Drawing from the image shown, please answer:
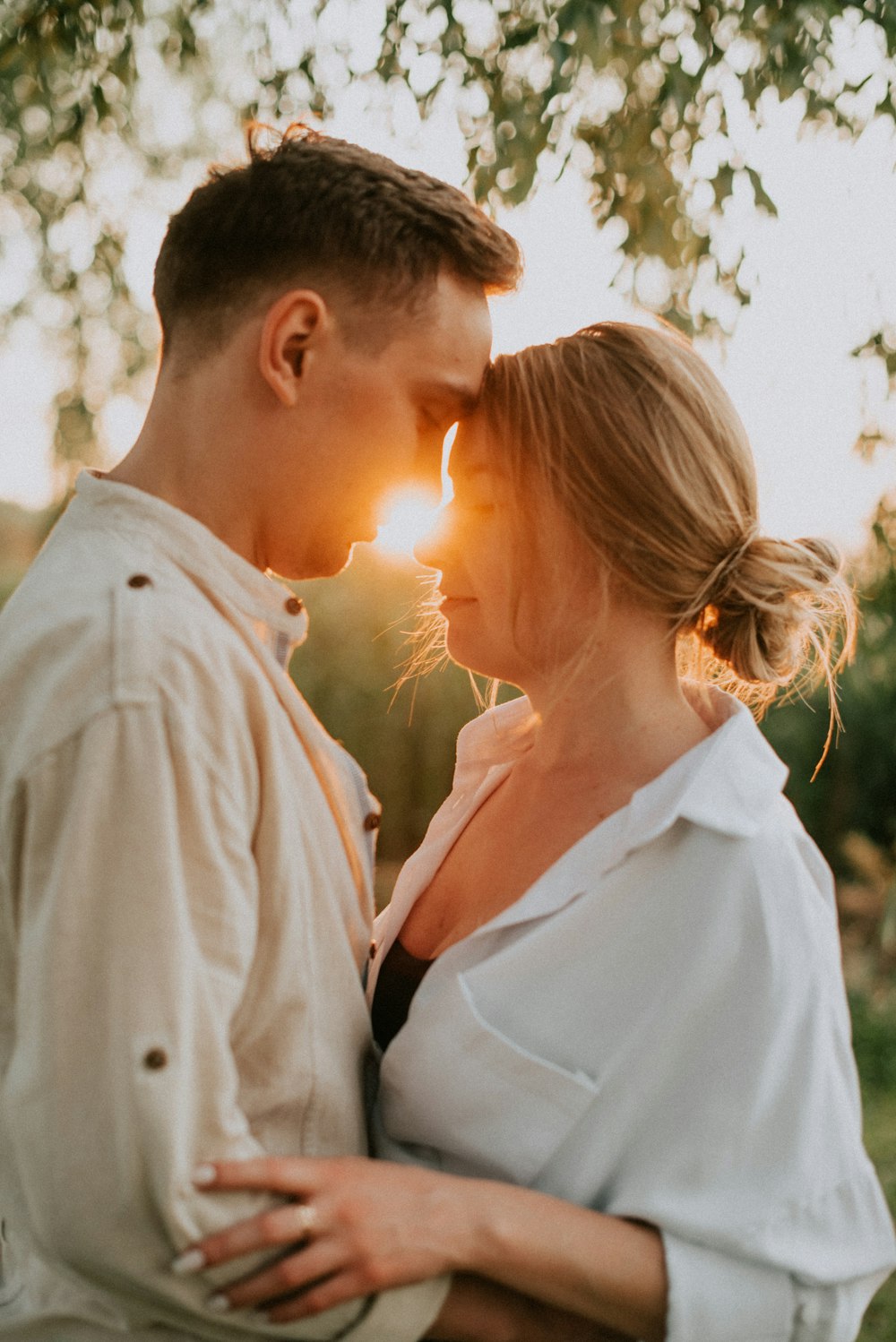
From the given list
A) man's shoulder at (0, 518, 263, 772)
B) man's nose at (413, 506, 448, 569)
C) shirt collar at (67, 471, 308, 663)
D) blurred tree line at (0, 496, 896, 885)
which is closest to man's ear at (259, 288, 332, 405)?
shirt collar at (67, 471, 308, 663)

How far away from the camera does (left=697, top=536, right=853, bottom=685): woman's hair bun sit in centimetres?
193

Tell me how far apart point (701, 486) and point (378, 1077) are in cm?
94

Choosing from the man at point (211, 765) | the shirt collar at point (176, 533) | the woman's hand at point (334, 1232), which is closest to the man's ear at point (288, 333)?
the man at point (211, 765)

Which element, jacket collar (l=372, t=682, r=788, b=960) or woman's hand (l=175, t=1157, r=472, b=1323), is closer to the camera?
woman's hand (l=175, t=1157, r=472, b=1323)

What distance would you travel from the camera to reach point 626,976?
1617 millimetres

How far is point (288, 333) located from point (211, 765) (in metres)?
0.61

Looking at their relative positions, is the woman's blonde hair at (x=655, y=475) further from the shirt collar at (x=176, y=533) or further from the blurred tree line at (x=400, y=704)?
the blurred tree line at (x=400, y=704)

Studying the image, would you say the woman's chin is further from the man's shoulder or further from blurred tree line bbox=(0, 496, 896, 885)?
blurred tree line bbox=(0, 496, 896, 885)

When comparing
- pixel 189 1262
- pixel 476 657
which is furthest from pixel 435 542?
pixel 189 1262

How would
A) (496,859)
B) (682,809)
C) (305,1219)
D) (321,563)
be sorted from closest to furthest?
1. (305,1219)
2. (682,809)
3. (321,563)
4. (496,859)

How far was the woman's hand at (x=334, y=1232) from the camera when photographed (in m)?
1.31

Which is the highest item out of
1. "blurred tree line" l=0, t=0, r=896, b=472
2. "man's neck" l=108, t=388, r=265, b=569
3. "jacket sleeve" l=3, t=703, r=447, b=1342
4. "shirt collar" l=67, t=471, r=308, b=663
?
"blurred tree line" l=0, t=0, r=896, b=472

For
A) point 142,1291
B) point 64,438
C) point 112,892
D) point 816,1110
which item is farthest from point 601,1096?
point 64,438

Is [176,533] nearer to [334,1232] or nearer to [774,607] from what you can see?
[334,1232]
